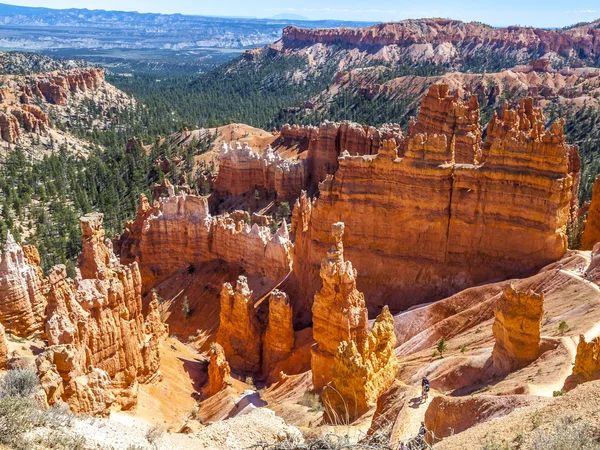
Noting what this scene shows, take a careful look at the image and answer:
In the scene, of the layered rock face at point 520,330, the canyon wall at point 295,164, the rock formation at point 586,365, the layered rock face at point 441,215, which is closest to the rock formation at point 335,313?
the layered rock face at point 520,330

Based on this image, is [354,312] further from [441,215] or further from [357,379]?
[441,215]

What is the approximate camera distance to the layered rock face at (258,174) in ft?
202

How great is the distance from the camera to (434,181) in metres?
30.0

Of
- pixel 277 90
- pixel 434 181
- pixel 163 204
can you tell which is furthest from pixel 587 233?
pixel 277 90

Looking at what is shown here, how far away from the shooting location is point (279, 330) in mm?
30438

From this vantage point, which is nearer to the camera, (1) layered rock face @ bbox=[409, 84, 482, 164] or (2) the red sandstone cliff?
(2) the red sandstone cliff

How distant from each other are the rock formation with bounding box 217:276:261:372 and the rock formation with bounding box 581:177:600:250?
67.4 ft

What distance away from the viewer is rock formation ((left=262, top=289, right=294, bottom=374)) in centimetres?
3011

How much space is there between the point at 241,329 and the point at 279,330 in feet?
9.69

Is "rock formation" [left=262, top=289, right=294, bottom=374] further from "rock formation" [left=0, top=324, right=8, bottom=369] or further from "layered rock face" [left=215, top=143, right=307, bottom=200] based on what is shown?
"layered rock face" [left=215, top=143, right=307, bottom=200]

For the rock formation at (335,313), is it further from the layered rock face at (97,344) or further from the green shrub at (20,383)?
the green shrub at (20,383)

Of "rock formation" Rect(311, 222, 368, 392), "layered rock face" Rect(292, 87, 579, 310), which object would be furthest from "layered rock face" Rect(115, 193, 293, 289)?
"rock formation" Rect(311, 222, 368, 392)

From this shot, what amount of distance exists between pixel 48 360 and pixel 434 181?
21.1 m

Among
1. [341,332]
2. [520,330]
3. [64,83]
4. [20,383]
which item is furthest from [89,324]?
[64,83]
